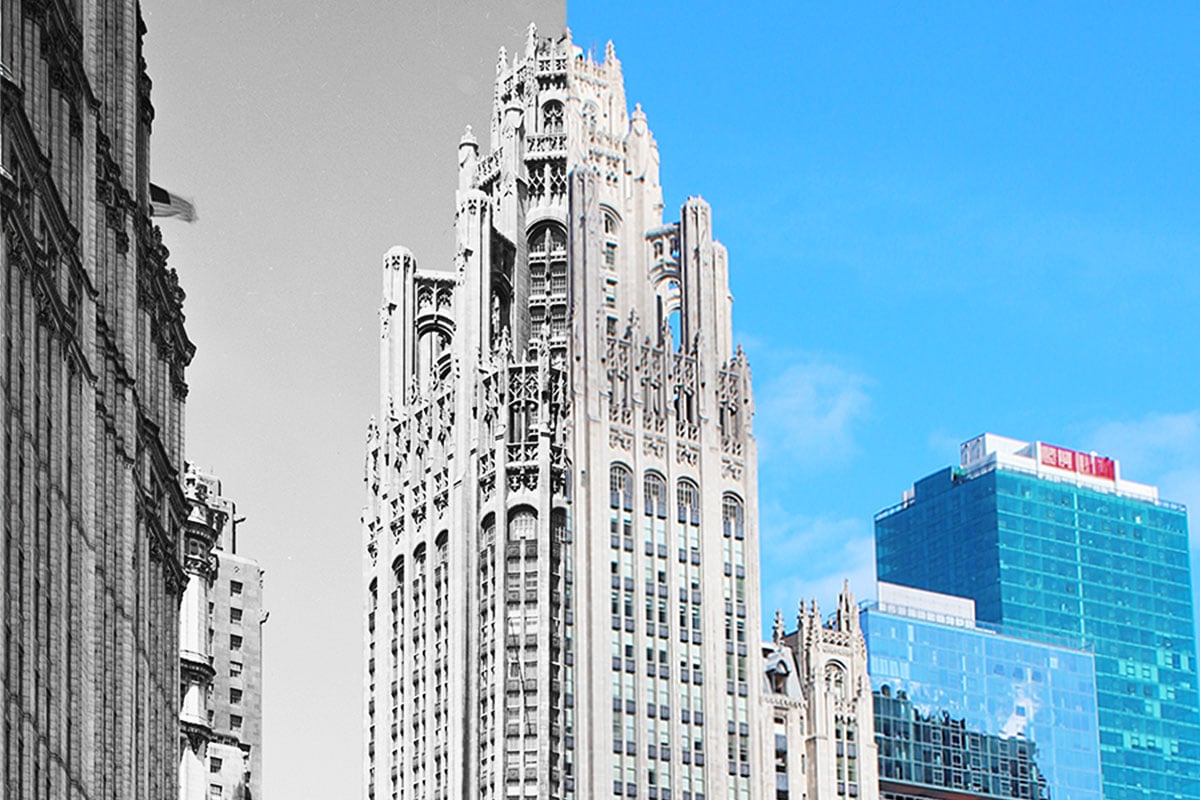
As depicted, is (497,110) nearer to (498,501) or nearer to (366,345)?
(498,501)

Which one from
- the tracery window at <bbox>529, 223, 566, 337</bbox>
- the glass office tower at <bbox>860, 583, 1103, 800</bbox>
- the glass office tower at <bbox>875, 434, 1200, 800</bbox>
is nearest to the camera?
the tracery window at <bbox>529, 223, 566, 337</bbox>

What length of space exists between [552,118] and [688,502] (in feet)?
58.0

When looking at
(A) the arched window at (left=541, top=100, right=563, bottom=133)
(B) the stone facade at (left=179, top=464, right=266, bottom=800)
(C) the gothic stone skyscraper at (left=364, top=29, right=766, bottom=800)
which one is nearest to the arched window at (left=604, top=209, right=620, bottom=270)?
(C) the gothic stone skyscraper at (left=364, top=29, right=766, bottom=800)

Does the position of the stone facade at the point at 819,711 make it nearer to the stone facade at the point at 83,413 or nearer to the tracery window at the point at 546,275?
the tracery window at the point at 546,275

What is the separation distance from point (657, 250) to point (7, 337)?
67707mm

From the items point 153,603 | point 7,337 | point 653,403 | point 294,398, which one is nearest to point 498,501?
point 653,403

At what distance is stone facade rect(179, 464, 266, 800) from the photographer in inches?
2341

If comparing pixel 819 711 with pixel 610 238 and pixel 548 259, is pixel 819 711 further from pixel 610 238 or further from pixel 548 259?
pixel 548 259

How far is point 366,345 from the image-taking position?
7438 cm

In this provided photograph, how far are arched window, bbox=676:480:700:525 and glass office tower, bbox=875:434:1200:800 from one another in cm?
5276

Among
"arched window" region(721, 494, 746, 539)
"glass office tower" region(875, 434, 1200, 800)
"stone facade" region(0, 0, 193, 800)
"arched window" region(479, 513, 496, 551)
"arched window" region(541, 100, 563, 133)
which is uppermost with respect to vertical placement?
"arched window" region(541, 100, 563, 133)

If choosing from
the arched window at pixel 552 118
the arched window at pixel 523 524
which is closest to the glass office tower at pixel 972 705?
the arched window at pixel 523 524

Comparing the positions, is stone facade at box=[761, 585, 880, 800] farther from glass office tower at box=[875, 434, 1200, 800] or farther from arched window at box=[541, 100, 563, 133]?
glass office tower at box=[875, 434, 1200, 800]

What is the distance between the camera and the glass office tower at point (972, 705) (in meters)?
120
